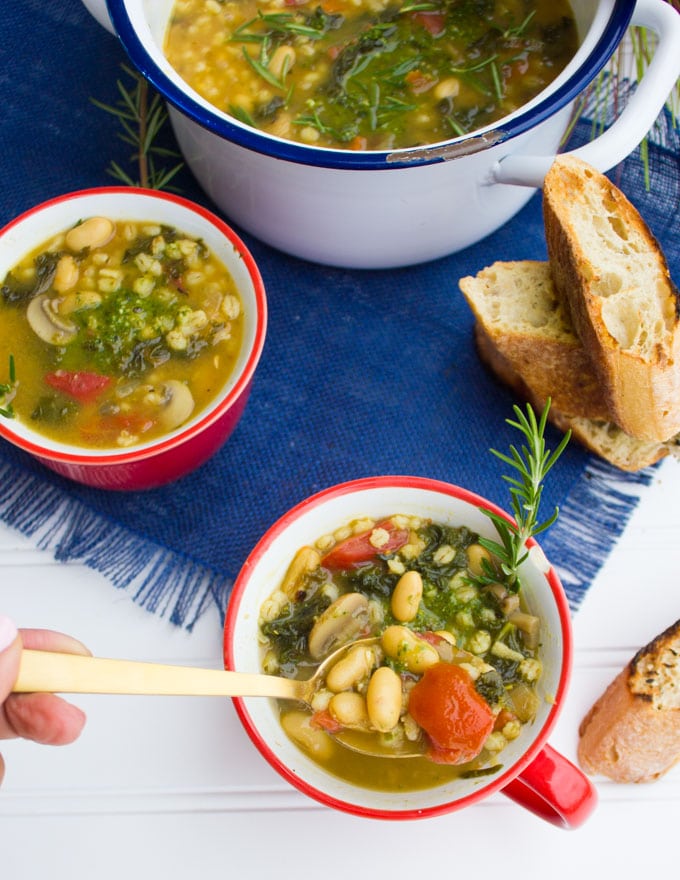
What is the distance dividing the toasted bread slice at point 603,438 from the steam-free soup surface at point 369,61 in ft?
1.80

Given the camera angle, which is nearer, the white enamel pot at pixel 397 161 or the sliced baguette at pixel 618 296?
the white enamel pot at pixel 397 161

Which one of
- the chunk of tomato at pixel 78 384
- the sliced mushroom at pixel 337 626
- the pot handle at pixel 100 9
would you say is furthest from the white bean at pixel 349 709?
the pot handle at pixel 100 9

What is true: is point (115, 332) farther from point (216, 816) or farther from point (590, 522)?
point (590, 522)

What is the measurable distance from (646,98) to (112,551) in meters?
1.55

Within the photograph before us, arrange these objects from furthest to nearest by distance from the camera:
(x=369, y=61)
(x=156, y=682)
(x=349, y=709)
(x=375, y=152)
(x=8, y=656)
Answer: (x=369, y=61), (x=375, y=152), (x=349, y=709), (x=156, y=682), (x=8, y=656)

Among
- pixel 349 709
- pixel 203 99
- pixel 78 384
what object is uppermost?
pixel 203 99

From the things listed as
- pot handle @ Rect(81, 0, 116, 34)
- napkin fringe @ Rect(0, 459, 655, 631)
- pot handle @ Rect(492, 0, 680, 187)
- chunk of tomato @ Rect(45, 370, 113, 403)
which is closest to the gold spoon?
napkin fringe @ Rect(0, 459, 655, 631)

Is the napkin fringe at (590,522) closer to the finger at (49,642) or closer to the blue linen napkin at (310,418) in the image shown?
the blue linen napkin at (310,418)

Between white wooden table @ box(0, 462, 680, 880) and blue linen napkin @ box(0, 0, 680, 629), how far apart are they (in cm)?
20

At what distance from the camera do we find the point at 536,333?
220 centimetres

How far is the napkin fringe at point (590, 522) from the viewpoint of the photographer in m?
2.26

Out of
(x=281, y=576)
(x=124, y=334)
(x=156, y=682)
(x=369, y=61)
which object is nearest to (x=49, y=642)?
(x=156, y=682)

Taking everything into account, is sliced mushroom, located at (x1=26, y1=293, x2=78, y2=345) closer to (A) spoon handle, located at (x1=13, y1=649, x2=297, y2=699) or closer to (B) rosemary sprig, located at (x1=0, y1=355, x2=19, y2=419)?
(B) rosemary sprig, located at (x1=0, y1=355, x2=19, y2=419)

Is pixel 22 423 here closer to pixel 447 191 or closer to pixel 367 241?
pixel 367 241
